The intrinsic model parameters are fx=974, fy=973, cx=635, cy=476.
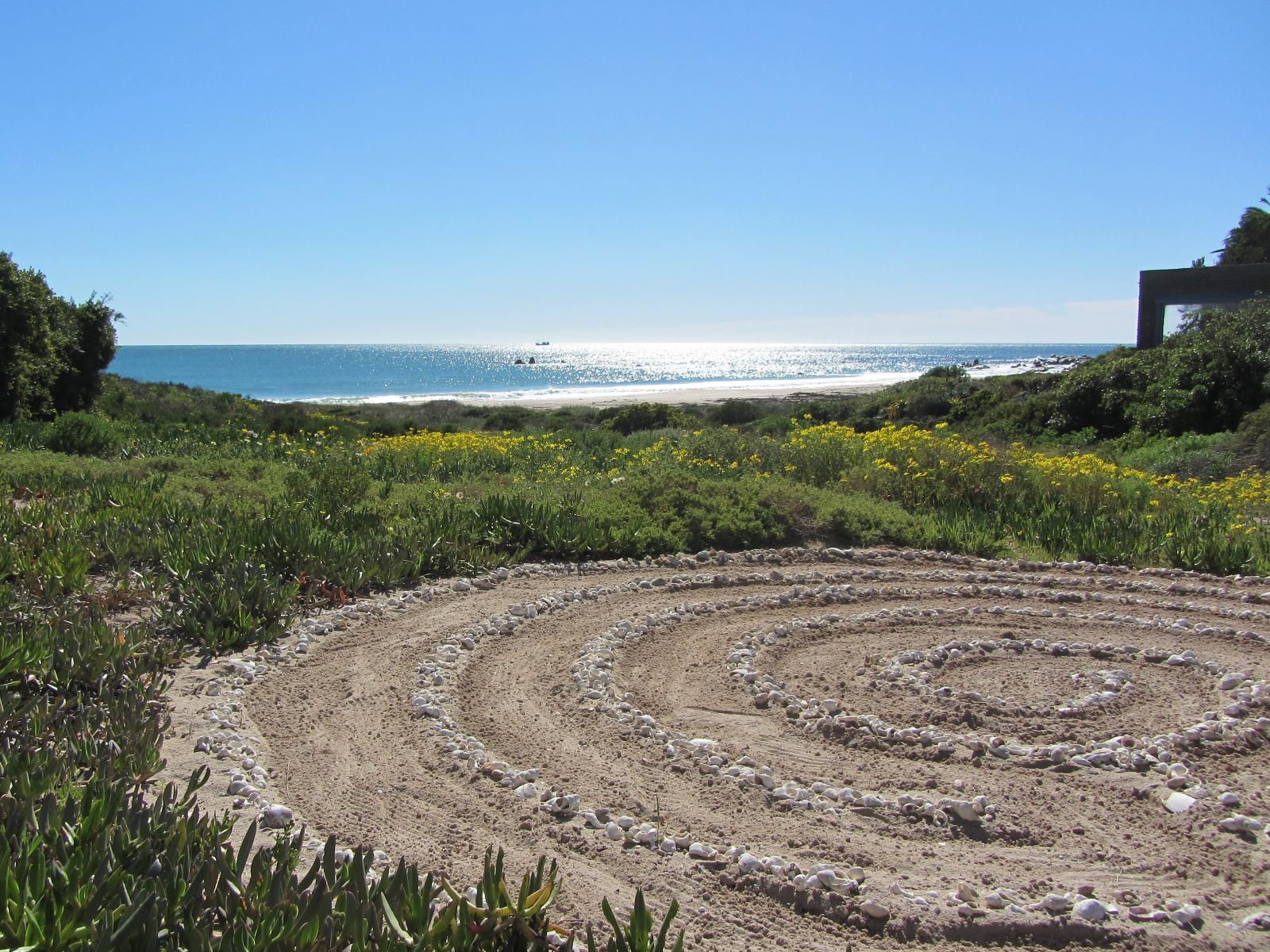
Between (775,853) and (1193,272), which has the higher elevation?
(1193,272)

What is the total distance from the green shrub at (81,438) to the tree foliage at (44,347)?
4.47 meters

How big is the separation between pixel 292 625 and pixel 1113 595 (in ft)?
21.8

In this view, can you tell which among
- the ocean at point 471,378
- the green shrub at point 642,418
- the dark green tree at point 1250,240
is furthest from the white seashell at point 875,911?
the ocean at point 471,378

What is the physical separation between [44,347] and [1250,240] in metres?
45.6

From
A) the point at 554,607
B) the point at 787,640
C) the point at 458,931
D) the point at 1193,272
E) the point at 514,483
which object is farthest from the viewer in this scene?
the point at 1193,272

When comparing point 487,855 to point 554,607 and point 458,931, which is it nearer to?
point 458,931

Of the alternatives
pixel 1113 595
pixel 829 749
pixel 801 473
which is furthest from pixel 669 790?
pixel 801 473

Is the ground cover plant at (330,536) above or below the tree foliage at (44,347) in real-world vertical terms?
below

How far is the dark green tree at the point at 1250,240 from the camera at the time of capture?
40.6m

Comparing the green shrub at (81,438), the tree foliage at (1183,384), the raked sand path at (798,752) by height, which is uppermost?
the tree foliage at (1183,384)

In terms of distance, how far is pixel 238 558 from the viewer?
24.9 feet

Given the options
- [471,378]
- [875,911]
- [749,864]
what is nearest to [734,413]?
[749,864]

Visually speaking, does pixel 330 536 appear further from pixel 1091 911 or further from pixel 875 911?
pixel 1091 911

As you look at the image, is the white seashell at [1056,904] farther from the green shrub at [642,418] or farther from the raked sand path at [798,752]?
the green shrub at [642,418]
